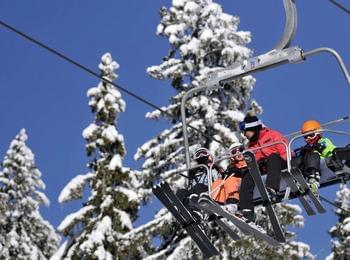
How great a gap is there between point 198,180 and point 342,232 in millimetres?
21078

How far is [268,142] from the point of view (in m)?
10.9

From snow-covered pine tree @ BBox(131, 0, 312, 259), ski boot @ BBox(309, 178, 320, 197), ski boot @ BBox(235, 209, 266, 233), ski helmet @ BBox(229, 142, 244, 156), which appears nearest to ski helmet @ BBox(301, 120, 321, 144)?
ski boot @ BBox(309, 178, 320, 197)

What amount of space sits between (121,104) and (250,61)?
17.3 metres

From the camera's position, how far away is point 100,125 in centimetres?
2775

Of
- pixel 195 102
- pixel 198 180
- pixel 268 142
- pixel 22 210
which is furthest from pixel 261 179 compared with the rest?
pixel 22 210

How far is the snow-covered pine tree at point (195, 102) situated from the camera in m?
22.9

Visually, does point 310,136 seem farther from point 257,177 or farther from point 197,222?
point 197,222

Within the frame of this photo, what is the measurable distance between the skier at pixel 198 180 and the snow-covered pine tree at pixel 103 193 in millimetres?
12656

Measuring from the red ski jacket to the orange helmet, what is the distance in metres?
0.28

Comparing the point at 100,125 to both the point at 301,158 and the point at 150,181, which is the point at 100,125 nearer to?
the point at 150,181

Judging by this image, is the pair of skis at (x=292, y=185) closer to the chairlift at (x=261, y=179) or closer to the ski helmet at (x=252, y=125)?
the chairlift at (x=261, y=179)

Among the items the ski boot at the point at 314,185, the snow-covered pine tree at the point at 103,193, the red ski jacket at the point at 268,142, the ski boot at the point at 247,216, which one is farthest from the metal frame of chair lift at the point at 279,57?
the snow-covered pine tree at the point at 103,193

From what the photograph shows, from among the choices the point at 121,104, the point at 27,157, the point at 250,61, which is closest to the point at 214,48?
the point at 121,104

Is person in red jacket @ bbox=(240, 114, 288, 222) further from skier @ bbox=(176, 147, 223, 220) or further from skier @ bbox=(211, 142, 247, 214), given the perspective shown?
skier @ bbox=(176, 147, 223, 220)
